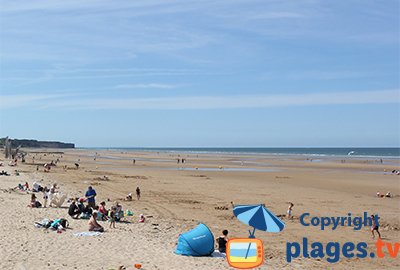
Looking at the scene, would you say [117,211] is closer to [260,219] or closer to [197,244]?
[197,244]

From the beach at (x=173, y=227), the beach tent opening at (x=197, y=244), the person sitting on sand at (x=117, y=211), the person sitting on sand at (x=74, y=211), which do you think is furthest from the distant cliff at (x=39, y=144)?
the beach tent opening at (x=197, y=244)

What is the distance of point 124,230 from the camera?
16.3 metres

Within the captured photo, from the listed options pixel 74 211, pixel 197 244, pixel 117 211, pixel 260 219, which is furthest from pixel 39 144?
pixel 260 219

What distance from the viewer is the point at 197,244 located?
13.0 metres

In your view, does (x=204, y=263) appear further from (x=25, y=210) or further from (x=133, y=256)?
(x=25, y=210)

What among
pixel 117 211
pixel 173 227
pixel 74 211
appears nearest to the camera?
pixel 173 227

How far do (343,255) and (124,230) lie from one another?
7.22 metres

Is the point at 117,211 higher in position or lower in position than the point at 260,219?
lower

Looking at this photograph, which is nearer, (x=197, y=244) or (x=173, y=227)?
(x=197, y=244)

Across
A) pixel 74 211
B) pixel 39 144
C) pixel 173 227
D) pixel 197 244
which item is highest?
pixel 39 144

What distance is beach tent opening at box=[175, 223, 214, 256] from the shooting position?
1302 cm

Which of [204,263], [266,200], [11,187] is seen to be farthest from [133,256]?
[11,187]

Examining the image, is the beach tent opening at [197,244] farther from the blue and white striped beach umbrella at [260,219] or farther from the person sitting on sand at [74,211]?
the person sitting on sand at [74,211]

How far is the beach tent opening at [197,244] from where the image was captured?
1302 cm
